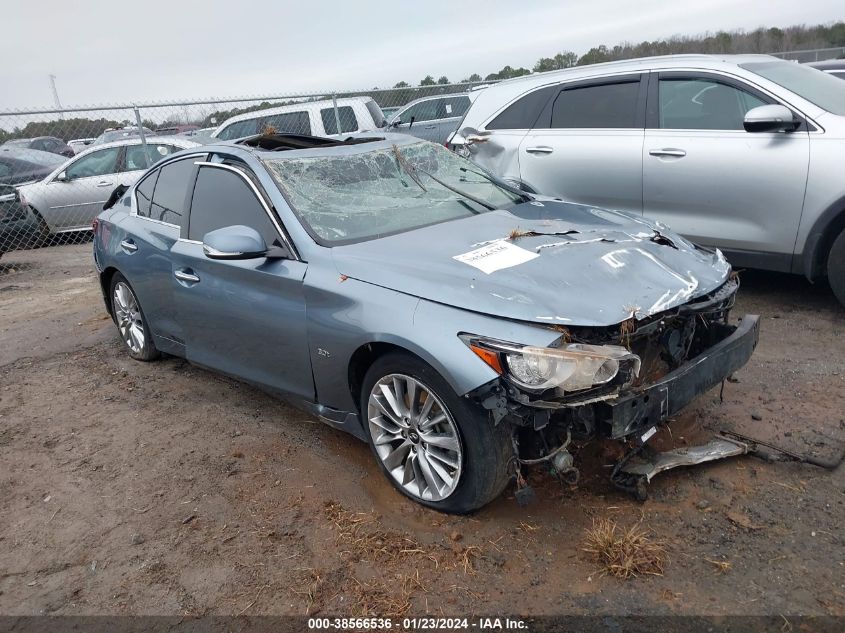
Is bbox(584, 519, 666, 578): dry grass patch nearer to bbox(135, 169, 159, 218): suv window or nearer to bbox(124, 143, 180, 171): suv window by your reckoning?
bbox(135, 169, 159, 218): suv window

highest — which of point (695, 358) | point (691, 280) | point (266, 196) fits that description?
point (266, 196)

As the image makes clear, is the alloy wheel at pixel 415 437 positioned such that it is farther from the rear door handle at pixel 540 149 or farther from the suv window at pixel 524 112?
the suv window at pixel 524 112

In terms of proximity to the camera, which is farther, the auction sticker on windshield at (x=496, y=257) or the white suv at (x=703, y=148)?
the white suv at (x=703, y=148)

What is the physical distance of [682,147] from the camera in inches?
220

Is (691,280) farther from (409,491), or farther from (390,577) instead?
(390,577)

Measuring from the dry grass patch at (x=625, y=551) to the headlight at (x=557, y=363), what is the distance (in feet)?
2.11

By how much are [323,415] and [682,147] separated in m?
3.66

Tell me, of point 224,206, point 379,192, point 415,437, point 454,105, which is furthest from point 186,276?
point 454,105

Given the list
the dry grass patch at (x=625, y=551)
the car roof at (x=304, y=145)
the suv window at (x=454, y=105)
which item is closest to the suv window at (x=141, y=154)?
the suv window at (x=454, y=105)

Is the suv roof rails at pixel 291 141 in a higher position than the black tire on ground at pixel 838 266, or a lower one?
higher

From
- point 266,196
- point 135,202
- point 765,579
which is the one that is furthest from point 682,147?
point 135,202

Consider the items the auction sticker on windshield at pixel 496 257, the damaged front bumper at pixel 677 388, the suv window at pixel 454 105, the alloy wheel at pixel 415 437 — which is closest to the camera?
the damaged front bumper at pixel 677 388

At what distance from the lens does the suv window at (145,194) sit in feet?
16.8

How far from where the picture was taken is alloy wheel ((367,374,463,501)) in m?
3.09
